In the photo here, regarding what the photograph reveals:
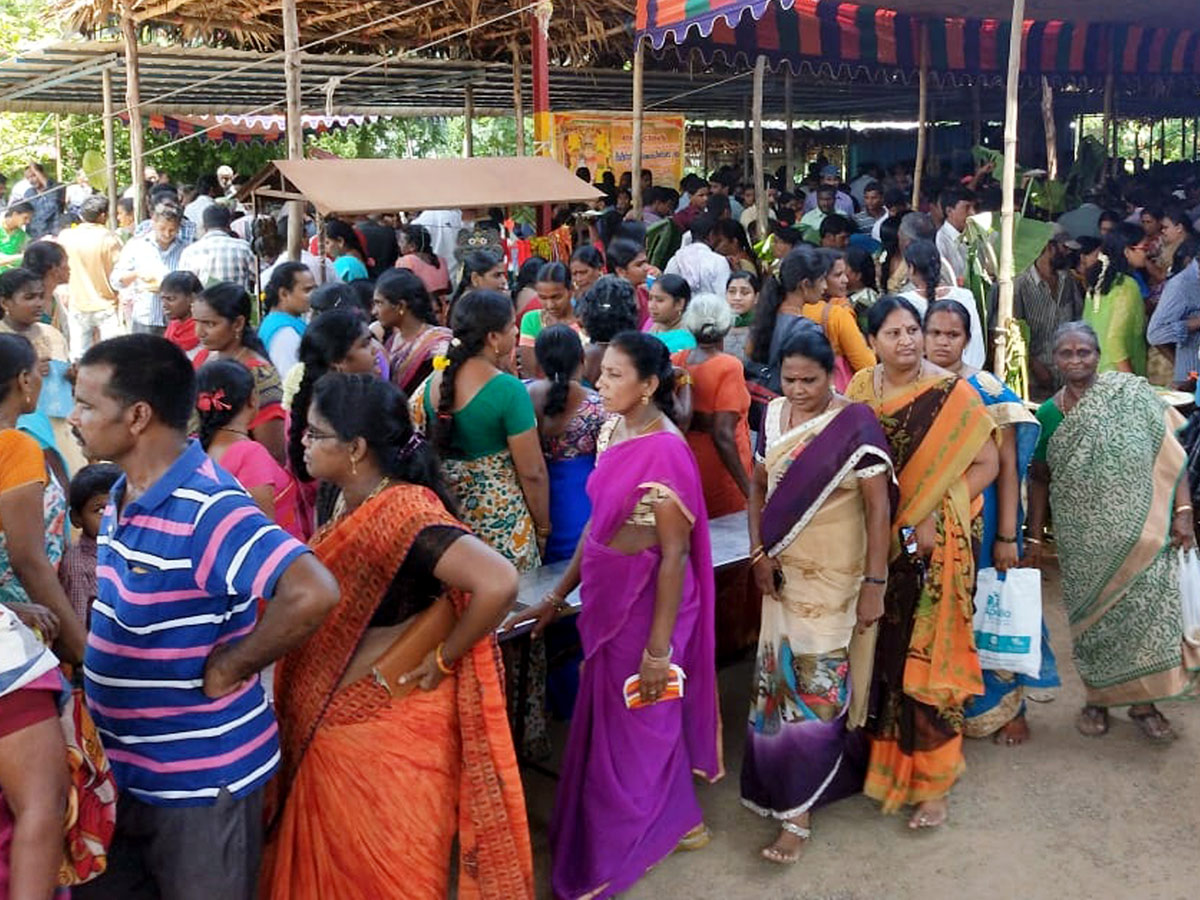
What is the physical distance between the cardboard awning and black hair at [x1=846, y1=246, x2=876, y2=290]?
1447 millimetres

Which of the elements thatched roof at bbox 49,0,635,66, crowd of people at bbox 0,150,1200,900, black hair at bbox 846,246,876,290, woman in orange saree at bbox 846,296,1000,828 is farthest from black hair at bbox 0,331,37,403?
thatched roof at bbox 49,0,635,66

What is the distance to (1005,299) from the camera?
5.41 meters

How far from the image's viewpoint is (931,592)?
10.8 ft

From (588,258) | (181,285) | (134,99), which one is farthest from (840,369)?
(134,99)

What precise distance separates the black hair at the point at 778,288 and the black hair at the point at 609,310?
0.97 m

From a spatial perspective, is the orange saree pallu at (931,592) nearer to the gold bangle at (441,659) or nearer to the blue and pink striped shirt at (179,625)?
the gold bangle at (441,659)

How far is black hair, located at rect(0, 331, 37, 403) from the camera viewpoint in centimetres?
266

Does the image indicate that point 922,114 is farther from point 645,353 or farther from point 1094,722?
point 645,353

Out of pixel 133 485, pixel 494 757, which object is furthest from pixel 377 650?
pixel 133 485

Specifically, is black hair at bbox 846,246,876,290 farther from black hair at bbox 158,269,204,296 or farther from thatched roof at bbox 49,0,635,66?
thatched roof at bbox 49,0,635,66

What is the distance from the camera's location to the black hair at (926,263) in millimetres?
5262

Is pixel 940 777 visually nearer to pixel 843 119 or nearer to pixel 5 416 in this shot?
pixel 5 416

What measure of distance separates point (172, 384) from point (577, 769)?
1.60m

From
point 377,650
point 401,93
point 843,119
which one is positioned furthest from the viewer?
point 843,119
